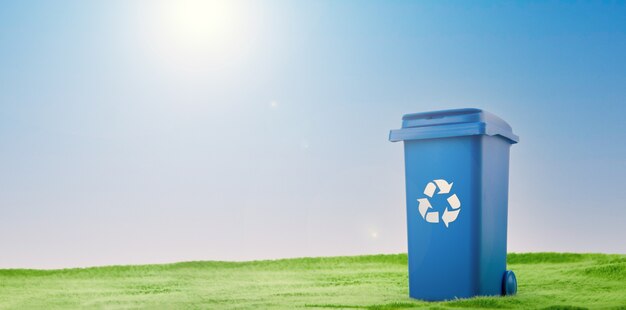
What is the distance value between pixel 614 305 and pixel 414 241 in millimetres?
1368

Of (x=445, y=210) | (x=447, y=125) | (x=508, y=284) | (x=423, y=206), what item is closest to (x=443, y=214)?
(x=445, y=210)

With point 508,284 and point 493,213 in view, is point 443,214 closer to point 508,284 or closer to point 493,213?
point 493,213

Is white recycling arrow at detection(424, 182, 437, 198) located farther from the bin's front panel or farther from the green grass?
the green grass

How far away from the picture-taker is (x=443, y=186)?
189 inches

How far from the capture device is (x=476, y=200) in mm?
4746

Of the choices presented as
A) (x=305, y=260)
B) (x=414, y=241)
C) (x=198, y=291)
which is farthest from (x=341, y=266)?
(x=414, y=241)

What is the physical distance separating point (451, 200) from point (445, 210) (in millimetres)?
84

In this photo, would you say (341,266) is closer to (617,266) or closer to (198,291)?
(198,291)

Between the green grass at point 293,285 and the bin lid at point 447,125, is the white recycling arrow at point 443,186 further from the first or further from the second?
the green grass at point 293,285

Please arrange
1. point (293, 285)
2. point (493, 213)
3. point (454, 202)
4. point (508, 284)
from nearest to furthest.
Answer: point (454, 202)
point (493, 213)
point (508, 284)
point (293, 285)

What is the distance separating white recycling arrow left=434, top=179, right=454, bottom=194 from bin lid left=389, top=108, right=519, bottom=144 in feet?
1.04

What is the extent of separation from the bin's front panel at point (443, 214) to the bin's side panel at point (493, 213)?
10 cm

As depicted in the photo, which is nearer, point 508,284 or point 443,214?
point 443,214

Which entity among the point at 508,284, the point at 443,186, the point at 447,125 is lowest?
the point at 508,284
